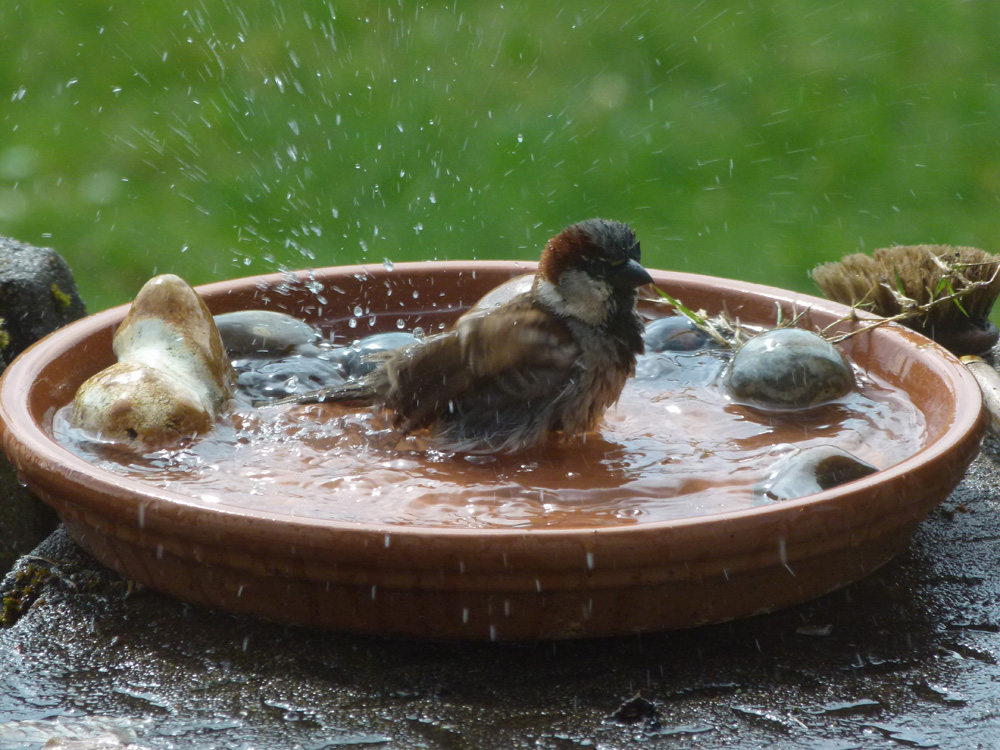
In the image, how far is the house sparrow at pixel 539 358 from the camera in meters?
2.79

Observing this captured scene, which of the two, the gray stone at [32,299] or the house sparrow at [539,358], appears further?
the gray stone at [32,299]

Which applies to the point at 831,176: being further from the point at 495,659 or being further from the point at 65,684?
the point at 65,684

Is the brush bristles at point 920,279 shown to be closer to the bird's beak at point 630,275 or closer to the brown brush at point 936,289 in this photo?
the brown brush at point 936,289

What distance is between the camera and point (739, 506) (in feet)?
7.77

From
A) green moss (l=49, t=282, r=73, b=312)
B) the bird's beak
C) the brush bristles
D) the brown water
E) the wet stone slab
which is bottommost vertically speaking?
the wet stone slab

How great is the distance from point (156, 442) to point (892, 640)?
172 cm

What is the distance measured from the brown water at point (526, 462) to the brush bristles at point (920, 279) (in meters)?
0.60

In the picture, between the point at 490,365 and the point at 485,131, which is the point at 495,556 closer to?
the point at 490,365

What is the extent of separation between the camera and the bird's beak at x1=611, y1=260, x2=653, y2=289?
9.40 ft

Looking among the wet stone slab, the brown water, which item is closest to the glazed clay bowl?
the wet stone slab

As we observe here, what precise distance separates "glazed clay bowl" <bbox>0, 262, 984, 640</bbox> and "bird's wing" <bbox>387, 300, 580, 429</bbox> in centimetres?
85

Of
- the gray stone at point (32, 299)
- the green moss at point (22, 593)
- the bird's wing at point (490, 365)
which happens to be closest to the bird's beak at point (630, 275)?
the bird's wing at point (490, 365)

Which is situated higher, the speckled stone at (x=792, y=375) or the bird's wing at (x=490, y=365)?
the bird's wing at (x=490, y=365)

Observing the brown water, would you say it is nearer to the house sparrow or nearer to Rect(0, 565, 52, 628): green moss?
the house sparrow
